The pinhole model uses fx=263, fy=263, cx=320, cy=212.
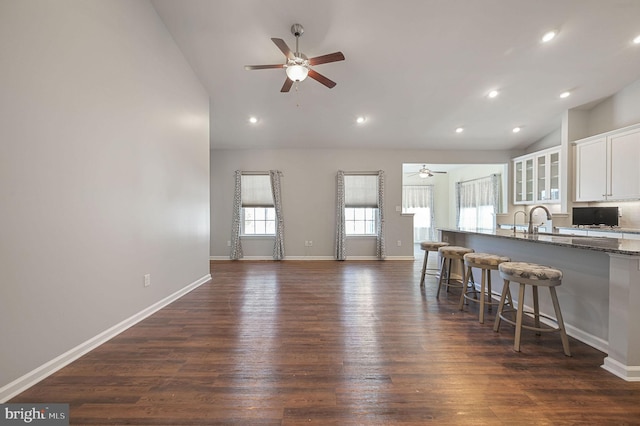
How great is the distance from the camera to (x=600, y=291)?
2.18 meters

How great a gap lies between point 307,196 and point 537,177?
5.22 m

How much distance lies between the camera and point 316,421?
143cm

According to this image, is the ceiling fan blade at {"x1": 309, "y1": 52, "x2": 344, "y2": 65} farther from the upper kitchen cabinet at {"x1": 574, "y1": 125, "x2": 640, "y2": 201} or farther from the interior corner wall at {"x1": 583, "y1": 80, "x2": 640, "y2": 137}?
the interior corner wall at {"x1": 583, "y1": 80, "x2": 640, "y2": 137}

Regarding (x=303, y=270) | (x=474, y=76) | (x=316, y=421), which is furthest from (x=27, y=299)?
(x=474, y=76)

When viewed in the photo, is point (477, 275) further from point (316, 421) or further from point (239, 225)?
point (239, 225)

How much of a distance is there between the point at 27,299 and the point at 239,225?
4700mm

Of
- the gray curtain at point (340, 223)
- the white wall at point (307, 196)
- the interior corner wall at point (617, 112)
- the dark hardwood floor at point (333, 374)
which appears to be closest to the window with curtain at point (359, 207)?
the gray curtain at point (340, 223)

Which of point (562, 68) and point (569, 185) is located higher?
point (562, 68)

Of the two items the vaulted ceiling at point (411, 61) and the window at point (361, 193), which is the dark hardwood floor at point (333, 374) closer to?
the vaulted ceiling at point (411, 61)

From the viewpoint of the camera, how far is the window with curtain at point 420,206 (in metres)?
9.80

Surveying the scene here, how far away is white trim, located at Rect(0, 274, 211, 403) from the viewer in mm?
1630

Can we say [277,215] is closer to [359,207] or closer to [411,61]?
[359,207]

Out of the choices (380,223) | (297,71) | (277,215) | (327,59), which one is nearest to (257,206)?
(277,215)

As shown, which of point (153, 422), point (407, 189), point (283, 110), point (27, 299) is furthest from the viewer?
point (407, 189)
